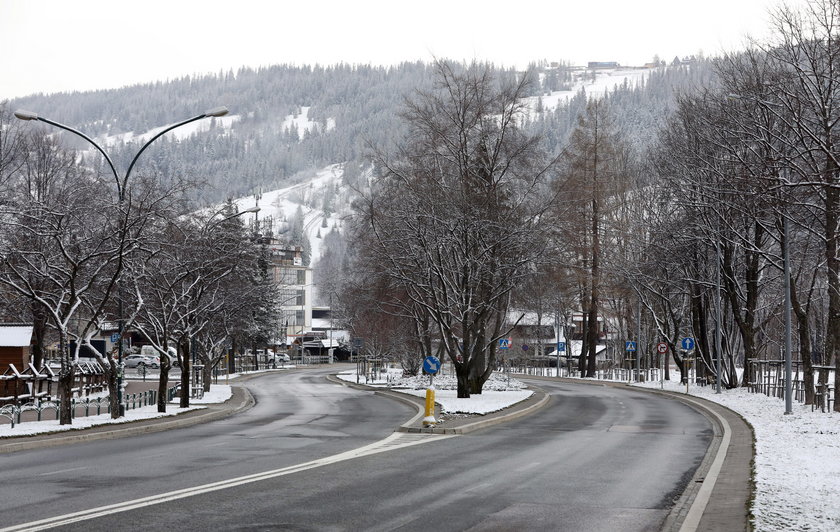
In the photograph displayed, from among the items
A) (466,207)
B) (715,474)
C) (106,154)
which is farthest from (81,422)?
(715,474)

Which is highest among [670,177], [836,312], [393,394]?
[670,177]

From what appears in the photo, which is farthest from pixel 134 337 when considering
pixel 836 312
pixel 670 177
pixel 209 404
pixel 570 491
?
pixel 570 491

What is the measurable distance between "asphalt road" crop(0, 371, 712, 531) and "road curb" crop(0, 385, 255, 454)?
88cm

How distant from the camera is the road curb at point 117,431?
21948mm

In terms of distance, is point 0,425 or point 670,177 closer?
point 0,425

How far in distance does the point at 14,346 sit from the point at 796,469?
33092 mm

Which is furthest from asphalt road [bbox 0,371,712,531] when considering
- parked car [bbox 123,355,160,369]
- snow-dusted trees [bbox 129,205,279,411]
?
parked car [bbox 123,355,160,369]

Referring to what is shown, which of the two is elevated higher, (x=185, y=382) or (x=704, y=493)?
(x=704, y=493)

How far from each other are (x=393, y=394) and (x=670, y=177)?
1685 cm

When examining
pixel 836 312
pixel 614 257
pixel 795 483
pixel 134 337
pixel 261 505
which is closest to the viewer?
pixel 261 505

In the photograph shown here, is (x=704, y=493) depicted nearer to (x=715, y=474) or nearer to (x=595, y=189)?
(x=715, y=474)

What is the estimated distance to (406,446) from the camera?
70.8 feet

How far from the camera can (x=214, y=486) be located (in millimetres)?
14141

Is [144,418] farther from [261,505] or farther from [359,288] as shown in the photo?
[359,288]
